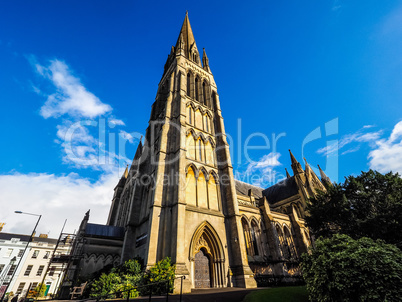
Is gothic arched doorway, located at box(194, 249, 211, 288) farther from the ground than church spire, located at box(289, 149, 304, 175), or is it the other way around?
church spire, located at box(289, 149, 304, 175)

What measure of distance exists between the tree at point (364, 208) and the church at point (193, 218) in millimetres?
5604

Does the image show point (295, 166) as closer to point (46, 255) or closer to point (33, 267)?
point (46, 255)

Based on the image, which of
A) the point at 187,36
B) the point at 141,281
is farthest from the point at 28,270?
the point at 187,36

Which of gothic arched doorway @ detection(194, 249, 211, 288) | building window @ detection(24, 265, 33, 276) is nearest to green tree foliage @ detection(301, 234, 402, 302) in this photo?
gothic arched doorway @ detection(194, 249, 211, 288)

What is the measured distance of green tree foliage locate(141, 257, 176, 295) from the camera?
35.3 ft

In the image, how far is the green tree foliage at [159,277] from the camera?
1077 centimetres

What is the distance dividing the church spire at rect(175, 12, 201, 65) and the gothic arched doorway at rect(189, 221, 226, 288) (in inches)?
1064

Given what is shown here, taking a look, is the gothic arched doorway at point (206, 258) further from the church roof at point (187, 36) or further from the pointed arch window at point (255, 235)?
the church roof at point (187, 36)

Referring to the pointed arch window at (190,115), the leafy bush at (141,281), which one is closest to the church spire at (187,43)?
the pointed arch window at (190,115)

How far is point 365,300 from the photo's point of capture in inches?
235

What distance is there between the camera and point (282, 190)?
1490 inches

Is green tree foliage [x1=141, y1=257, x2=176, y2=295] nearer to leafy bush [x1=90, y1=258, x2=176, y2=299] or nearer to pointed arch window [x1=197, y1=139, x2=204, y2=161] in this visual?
leafy bush [x1=90, y1=258, x2=176, y2=299]

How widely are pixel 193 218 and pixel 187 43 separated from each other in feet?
106

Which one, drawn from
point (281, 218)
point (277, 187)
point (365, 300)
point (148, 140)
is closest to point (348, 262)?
point (365, 300)
